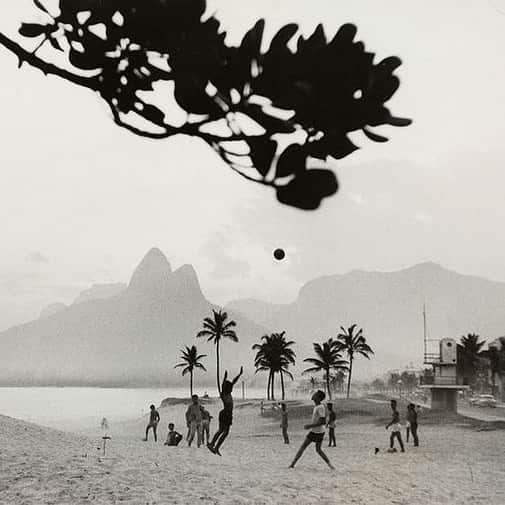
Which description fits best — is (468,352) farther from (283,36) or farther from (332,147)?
(283,36)

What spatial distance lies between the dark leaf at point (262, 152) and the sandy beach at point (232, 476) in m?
9.37

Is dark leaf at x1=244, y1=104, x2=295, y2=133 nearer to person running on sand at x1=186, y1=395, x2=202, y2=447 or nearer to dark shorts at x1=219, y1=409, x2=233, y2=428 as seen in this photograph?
dark shorts at x1=219, y1=409, x2=233, y2=428

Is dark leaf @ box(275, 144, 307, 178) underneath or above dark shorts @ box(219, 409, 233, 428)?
above

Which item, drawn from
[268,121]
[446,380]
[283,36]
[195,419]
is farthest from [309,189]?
[446,380]

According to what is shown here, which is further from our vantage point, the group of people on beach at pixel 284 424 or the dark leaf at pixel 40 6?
the group of people on beach at pixel 284 424

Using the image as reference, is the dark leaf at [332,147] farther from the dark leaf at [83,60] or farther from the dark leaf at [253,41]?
the dark leaf at [83,60]

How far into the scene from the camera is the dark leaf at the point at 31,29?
3.54 meters

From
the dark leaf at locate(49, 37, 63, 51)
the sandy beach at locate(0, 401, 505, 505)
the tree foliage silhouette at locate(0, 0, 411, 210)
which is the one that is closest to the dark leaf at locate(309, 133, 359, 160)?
the tree foliage silhouette at locate(0, 0, 411, 210)

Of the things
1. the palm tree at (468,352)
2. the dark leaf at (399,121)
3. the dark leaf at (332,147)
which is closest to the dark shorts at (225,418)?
the dark leaf at (332,147)

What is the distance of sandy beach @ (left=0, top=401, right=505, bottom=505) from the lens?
1164cm

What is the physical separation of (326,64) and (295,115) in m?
0.27

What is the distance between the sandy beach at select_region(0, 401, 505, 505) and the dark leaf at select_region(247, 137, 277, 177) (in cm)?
937

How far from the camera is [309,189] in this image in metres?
2.64

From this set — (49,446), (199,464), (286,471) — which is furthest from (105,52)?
(49,446)
